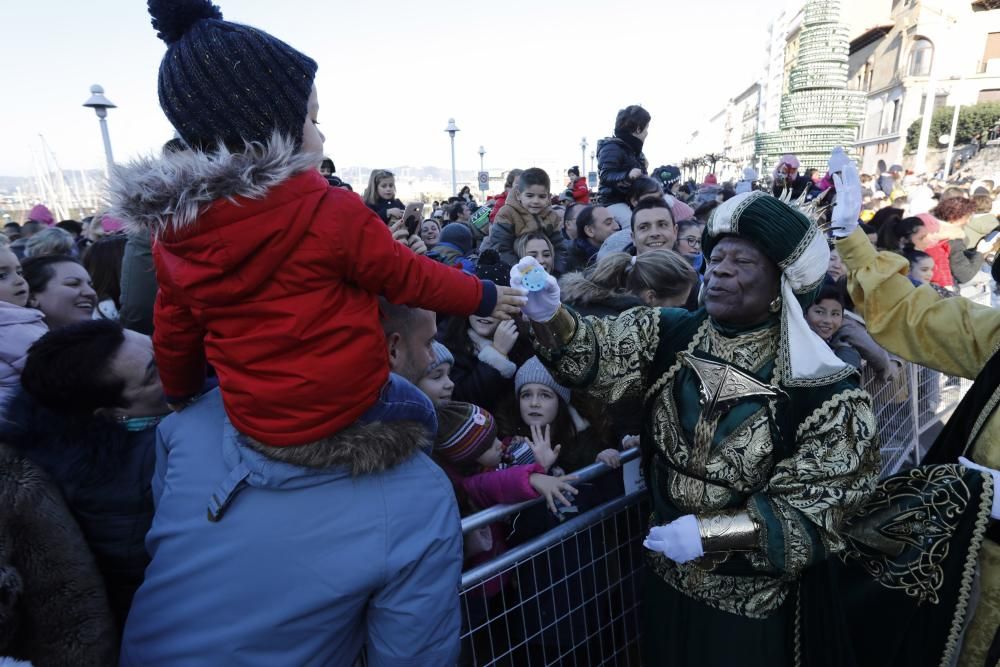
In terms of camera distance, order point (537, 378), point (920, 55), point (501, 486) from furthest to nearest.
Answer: point (920, 55) → point (537, 378) → point (501, 486)

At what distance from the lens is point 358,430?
1.33m

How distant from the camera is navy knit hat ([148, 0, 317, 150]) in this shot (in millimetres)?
1224

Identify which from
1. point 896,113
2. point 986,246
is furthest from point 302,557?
point 896,113

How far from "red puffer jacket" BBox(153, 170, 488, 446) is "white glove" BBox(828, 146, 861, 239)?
188cm

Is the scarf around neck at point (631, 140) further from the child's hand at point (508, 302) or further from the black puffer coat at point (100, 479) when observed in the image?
the black puffer coat at point (100, 479)

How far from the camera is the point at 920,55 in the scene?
41000 mm

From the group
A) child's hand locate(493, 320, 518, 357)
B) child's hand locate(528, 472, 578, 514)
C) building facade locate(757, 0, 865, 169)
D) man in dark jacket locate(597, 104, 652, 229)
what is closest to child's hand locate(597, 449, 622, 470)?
child's hand locate(528, 472, 578, 514)

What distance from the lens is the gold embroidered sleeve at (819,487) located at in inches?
61.4

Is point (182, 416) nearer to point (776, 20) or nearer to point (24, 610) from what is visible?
point (24, 610)

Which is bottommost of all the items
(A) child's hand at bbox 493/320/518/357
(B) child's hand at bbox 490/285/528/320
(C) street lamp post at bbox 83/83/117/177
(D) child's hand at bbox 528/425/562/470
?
Result: (D) child's hand at bbox 528/425/562/470

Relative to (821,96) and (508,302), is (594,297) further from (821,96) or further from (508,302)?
(821,96)

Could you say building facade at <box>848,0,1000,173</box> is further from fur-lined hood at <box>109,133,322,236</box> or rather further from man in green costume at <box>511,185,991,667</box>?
fur-lined hood at <box>109,133,322,236</box>

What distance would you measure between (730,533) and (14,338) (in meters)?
2.91

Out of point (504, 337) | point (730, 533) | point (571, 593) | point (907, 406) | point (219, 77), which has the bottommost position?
point (907, 406)
